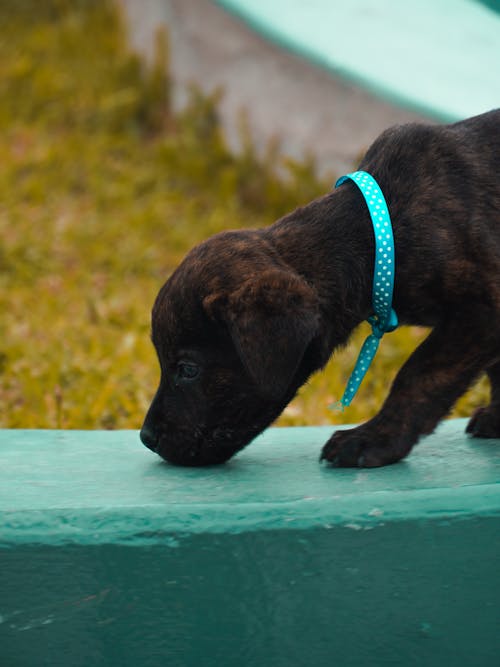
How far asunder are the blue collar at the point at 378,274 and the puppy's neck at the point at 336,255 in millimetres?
52

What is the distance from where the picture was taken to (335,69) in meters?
7.02

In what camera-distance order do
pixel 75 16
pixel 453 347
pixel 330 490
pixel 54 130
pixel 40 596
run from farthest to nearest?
pixel 75 16 < pixel 54 130 < pixel 453 347 < pixel 330 490 < pixel 40 596

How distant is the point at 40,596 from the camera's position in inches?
90.8

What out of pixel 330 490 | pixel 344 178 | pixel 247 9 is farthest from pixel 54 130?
pixel 330 490

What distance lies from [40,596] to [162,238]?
17.7 feet

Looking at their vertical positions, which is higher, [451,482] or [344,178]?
[344,178]

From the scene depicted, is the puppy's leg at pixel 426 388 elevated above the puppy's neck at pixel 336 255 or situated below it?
below

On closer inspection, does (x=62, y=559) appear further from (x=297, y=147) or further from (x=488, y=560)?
(x=297, y=147)

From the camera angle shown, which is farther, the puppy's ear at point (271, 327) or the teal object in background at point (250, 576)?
the puppy's ear at point (271, 327)

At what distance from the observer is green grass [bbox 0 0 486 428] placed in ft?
16.9

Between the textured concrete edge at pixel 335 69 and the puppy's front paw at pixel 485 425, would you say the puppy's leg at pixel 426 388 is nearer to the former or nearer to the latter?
the puppy's front paw at pixel 485 425

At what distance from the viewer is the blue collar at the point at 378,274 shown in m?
3.01

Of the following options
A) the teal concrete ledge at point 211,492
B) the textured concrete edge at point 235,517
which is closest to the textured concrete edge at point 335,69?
the teal concrete ledge at point 211,492

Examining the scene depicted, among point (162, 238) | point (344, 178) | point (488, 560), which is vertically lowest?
point (162, 238)
